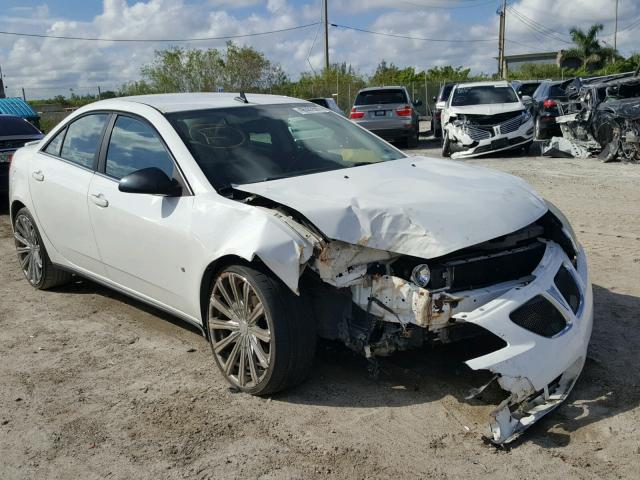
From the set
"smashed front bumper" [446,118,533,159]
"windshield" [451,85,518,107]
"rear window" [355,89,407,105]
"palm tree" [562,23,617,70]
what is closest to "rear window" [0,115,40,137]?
"smashed front bumper" [446,118,533,159]

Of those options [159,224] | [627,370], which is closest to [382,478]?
[627,370]

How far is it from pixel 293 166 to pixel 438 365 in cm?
157

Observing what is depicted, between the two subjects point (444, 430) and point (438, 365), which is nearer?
point (444, 430)

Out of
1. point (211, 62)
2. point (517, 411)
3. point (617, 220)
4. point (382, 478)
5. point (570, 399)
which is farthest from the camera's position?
point (211, 62)

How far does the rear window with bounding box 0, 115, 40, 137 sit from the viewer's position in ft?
35.0

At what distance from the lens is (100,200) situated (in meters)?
4.74

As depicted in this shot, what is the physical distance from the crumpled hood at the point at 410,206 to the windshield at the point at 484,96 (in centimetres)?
1189

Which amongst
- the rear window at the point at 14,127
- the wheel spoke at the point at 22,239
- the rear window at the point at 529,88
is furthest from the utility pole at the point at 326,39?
the wheel spoke at the point at 22,239

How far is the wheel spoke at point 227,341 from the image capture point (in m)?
3.91

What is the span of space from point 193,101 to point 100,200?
3.22 feet

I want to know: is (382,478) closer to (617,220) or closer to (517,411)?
(517,411)

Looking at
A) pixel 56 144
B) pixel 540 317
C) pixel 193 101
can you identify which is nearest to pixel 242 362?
pixel 540 317

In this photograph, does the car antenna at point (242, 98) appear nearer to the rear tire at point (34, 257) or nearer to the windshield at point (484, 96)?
the rear tire at point (34, 257)

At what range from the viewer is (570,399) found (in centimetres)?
364
